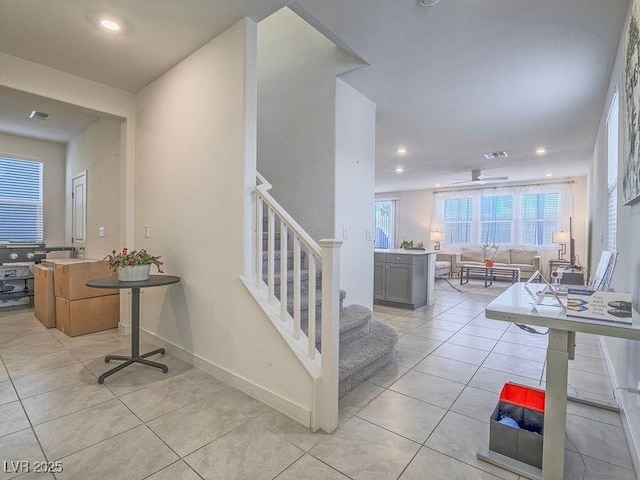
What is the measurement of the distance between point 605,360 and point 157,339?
426cm

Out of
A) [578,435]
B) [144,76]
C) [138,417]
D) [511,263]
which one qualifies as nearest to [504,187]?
[511,263]

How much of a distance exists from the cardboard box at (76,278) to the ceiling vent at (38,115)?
207 centimetres

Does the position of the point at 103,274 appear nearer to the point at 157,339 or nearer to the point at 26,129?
the point at 157,339

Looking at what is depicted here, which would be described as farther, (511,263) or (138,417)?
(511,263)

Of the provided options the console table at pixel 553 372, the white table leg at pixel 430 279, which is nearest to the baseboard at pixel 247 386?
the console table at pixel 553 372

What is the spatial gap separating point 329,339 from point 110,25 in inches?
107

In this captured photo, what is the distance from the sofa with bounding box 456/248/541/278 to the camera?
8180 mm

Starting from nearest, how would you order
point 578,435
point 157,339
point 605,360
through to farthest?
point 578,435 → point 605,360 → point 157,339

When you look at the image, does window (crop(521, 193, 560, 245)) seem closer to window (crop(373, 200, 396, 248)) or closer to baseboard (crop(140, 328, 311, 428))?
window (crop(373, 200, 396, 248))

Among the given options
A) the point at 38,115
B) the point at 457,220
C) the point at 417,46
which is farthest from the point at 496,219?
the point at 38,115

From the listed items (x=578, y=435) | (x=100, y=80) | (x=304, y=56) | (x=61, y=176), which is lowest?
(x=578, y=435)

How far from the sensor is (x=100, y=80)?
3.21 meters

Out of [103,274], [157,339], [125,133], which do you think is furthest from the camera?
[103,274]

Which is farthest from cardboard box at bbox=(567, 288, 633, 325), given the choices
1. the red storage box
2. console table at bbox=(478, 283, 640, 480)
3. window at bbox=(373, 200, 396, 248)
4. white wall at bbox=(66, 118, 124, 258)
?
window at bbox=(373, 200, 396, 248)
